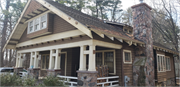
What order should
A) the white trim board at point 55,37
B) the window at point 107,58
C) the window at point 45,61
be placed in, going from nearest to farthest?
the white trim board at point 55,37 → the window at point 107,58 → the window at point 45,61

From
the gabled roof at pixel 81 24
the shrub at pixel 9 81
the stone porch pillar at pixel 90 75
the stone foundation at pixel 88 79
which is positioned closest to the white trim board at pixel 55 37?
the gabled roof at pixel 81 24

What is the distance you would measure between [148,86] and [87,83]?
4958 millimetres

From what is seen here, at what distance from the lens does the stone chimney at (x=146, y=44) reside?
346 inches

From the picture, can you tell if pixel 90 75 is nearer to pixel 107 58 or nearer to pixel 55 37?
pixel 107 58

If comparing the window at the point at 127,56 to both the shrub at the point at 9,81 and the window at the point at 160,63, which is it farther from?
the shrub at the point at 9,81

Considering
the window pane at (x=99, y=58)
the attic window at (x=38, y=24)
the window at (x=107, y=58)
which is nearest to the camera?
the window at (x=107, y=58)

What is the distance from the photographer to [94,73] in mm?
6051

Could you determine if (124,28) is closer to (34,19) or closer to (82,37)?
(82,37)

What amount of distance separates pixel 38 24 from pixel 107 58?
5677mm

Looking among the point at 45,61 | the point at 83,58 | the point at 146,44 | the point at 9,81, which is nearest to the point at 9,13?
the point at 45,61

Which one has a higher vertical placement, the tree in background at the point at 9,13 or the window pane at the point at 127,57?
the tree in background at the point at 9,13

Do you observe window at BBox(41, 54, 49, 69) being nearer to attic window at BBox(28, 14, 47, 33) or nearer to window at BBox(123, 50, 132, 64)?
attic window at BBox(28, 14, 47, 33)

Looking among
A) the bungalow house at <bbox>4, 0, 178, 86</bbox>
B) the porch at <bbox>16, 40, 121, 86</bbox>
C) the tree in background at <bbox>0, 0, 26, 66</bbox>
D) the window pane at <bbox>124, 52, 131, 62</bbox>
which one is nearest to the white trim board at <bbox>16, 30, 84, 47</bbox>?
the bungalow house at <bbox>4, 0, 178, 86</bbox>

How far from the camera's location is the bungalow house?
6672mm
